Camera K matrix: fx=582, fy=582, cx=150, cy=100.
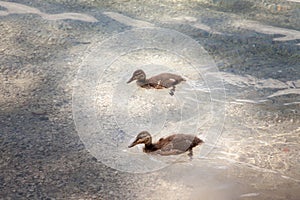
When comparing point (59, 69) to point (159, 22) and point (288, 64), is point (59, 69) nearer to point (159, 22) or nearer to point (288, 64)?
point (159, 22)

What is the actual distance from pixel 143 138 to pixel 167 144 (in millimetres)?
127

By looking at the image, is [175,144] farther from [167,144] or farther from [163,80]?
[163,80]

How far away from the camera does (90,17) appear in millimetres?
4770

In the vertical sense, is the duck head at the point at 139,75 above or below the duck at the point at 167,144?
above

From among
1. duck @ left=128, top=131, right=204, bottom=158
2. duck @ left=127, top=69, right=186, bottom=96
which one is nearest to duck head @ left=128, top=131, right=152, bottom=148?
duck @ left=128, top=131, right=204, bottom=158

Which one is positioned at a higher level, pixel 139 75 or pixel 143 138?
pixel 139 75

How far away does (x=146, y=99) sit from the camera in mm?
3490

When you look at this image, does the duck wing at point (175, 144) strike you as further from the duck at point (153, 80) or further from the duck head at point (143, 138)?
the duck at point (153, 80)

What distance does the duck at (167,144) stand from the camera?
2.95 metres

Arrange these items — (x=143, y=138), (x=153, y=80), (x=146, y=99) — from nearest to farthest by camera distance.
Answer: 1. (x=143, y=138)
2. (x=153, y=80)
3. (x=146, y=99)

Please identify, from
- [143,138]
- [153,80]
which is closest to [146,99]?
[153,80]

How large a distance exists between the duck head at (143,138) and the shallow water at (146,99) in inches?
2.4

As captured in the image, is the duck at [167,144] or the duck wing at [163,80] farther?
the duck wing at [163,80]

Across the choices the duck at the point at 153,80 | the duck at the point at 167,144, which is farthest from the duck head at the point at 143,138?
the duck at the point at 153,80
